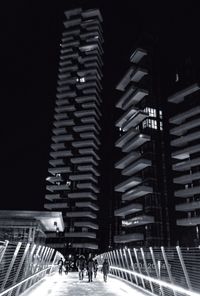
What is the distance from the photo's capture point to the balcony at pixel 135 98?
277 feet

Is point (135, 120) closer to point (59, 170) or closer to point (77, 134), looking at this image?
point (59, 170)

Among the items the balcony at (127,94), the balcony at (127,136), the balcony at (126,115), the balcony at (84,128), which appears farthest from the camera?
the balcony at (84,128)

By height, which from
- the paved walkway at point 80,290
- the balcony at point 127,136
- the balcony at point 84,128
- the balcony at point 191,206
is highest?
the balcony at point 84,128

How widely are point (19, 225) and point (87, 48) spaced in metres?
125

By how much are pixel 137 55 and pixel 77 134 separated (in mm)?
41996

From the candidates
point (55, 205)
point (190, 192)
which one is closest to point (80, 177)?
point (55, 205)

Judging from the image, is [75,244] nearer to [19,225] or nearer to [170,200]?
[170,200]

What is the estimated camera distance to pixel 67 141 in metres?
123

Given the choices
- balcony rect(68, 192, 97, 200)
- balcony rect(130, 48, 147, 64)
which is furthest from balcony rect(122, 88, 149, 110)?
balcony rect(68, 192, 97, 200)

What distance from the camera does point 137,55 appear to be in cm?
9619

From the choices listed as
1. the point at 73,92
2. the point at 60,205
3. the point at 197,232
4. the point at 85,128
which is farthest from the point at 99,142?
the point at 197,232

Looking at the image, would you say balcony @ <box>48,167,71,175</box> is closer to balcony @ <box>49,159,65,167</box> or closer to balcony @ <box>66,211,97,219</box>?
balcony @ <box>49,159,65,167</box>

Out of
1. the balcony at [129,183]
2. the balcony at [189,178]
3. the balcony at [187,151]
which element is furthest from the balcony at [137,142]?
the balcony at [189,178]

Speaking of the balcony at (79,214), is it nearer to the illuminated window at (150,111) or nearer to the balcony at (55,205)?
the balcony at (55,205)
